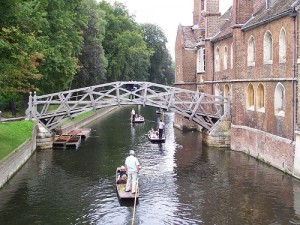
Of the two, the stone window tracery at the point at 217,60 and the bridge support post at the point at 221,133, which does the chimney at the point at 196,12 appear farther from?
the bridge support post at the point at 221,133

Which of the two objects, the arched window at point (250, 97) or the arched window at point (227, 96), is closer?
the arched window at point (250, 97)

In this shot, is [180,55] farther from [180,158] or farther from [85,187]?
[85,187]

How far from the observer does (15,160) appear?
19.9 metres

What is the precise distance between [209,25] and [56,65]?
36.5 feet

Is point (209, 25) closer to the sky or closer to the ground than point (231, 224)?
closer to the sky

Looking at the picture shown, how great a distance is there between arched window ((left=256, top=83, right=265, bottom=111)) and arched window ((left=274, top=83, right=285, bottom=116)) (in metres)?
1.90

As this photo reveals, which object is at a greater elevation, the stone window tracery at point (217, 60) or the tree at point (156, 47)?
the tree at point (156, 47)

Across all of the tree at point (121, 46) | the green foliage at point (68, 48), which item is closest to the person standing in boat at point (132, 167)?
the green foliage at point (68, 48)

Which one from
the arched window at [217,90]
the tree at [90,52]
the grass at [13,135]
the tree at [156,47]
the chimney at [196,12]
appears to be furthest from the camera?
the tree at [156,47]

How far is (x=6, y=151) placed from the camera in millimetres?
19734

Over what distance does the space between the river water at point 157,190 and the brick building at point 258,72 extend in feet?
3.56

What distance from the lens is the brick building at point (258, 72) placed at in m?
19.3

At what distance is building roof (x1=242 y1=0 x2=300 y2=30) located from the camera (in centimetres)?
1944

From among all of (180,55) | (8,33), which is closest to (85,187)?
(8,33)
